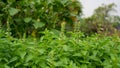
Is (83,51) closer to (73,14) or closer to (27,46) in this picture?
(27,46)

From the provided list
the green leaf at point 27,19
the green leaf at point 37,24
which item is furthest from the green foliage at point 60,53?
the green leaf at point 27,19

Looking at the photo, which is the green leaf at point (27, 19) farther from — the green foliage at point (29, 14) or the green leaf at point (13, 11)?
the green leaf at point (13, 11)

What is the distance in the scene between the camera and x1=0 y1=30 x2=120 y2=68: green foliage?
286cm

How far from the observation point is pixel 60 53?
2977 mm

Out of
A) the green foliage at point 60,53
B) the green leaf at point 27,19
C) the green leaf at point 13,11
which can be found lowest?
the green foliage at point 60,53

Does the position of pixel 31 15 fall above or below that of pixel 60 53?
above

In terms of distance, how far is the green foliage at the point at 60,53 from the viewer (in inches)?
113

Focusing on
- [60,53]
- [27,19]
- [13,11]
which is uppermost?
[13,11]

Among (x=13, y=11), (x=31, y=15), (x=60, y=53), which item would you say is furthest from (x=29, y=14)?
(x=60, y=53)

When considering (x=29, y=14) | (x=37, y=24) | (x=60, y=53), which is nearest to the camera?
(x=60, y=53)

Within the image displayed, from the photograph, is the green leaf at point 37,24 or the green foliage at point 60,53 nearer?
the green foliage at point 60,53

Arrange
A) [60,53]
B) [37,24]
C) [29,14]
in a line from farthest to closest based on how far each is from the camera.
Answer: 1. [29,14]
2. [37,24]
3. [60,53]

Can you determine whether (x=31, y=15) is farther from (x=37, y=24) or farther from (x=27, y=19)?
(x=37, y=24)

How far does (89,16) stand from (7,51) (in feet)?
21.9
